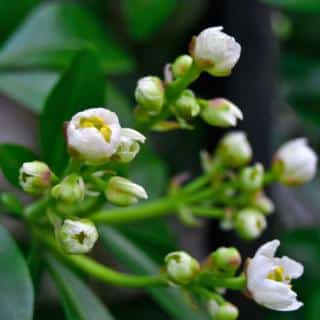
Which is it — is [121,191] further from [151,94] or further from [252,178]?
[252,178]

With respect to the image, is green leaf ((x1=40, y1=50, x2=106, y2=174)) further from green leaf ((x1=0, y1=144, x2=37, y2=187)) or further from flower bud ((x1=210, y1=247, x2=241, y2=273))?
flower bud ((x1=210, y1=247, x2=241, y2=273))

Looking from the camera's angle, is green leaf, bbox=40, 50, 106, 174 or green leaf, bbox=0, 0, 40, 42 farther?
green leaf, bbox=0, 0, 40, 42

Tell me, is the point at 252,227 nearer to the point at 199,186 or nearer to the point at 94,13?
the point at 199,186

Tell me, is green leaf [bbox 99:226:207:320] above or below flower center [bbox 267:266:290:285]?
above

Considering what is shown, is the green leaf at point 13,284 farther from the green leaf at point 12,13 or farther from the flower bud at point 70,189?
the green leaf at point 12,13

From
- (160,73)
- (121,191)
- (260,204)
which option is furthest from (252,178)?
(160,73)

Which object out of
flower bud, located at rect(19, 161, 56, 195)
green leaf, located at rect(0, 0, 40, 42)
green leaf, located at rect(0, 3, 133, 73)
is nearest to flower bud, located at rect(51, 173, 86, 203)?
flower bud, located at rect(19, 161, 56, 195)
